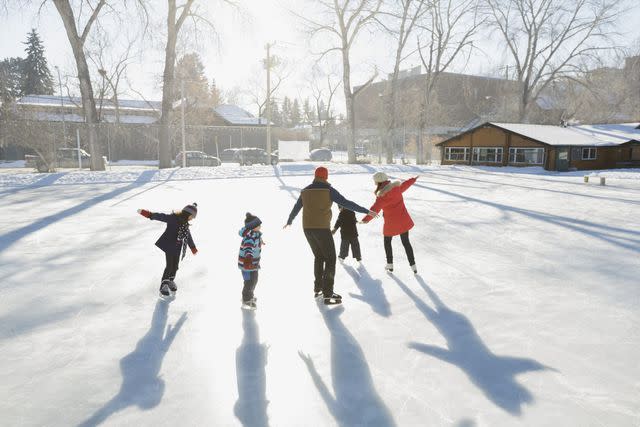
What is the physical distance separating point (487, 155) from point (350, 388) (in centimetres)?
3462

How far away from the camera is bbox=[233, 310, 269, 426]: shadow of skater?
9.77ft

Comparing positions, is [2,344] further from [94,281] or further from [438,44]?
[438,44]

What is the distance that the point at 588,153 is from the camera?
106ft

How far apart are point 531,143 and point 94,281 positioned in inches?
1267

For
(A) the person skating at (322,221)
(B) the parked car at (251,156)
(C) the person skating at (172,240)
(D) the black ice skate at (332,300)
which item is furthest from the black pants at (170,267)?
(B) the parked car at (251,156)

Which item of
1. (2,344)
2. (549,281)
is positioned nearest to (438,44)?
(549,281)

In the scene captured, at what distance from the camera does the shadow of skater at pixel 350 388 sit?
2.97 metres

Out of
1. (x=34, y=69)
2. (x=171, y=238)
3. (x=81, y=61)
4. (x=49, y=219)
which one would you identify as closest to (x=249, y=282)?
(x=171, y=238)

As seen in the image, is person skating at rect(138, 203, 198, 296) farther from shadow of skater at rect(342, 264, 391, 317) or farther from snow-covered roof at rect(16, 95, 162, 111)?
snow-covered roof at rect(16, 95, 162, 111)

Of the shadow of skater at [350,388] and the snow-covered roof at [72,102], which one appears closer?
the shadow of skater at [350,388]

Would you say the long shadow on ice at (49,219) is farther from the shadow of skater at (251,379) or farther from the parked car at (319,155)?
the parked car at (319,155)

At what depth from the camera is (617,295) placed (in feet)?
18.1

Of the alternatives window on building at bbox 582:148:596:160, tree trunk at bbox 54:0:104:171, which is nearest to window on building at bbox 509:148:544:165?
window on building at bbox 582:148:596:160

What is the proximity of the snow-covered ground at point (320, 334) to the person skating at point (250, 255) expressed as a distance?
19 centimetres
